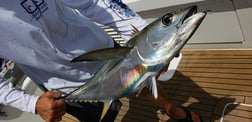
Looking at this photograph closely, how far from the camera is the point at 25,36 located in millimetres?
1524

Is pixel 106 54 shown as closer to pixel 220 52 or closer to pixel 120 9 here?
pixel 120 9

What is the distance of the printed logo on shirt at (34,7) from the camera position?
1.51 m

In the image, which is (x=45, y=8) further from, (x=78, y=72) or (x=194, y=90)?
(x=194, y=90)

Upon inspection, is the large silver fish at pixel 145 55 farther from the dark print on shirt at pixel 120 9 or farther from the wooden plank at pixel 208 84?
the wooden plank at pixel 208 84

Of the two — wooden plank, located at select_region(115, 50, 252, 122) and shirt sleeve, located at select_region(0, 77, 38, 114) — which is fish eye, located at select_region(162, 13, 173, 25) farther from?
wooden plank, located at select_region(115, 50, 252, 122)

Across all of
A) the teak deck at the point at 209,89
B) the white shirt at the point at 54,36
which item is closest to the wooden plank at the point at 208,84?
the teak deck at the point at 209,89

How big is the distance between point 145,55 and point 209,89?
1.31 metres

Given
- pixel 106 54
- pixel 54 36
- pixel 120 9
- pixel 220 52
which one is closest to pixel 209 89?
pixel 220 52

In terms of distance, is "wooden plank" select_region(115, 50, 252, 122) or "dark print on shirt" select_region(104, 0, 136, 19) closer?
"dark print on shirt" select_region(104, 0, 136, 19)

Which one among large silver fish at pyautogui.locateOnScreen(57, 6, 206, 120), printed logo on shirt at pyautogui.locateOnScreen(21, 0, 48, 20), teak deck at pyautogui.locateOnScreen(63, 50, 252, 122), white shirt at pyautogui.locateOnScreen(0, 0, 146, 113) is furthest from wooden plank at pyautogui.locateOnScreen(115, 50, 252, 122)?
printed logo on shirt at pyautogui.locateOnScreen(21, 0, 48, 20)

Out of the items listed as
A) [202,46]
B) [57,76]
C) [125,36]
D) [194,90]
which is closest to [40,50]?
[57,76]

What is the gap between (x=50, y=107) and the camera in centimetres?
150

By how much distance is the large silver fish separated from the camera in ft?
3.84

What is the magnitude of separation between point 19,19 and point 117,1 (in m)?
0.48
